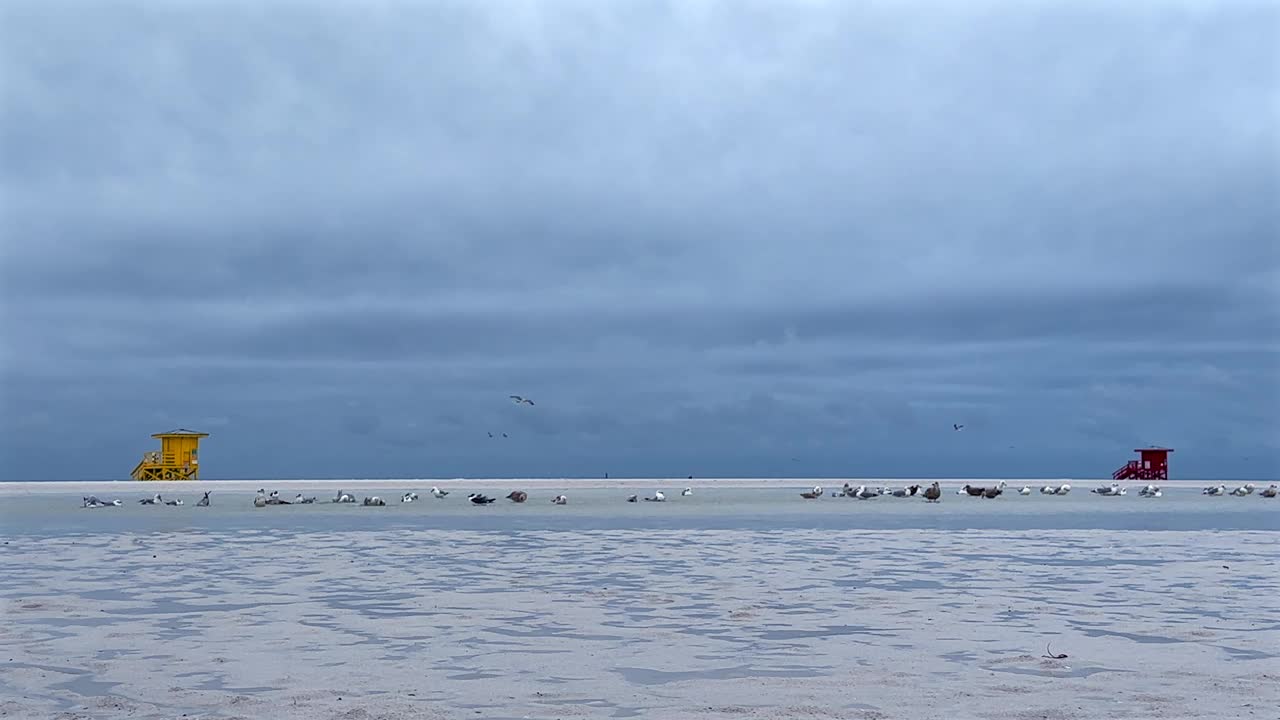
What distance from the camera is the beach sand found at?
37.4ft

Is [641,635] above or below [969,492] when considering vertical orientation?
below

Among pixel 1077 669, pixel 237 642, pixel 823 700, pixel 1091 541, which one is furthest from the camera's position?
pixel 1091 541

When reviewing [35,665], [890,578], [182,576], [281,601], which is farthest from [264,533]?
[35,665]

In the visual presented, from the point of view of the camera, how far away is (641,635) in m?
15.3

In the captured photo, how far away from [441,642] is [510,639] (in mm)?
852

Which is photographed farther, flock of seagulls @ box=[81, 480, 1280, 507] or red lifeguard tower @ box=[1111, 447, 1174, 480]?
red lifeguard tower @ box=[1111, 447, 1174, 480]

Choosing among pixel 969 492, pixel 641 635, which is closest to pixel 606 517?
pixel 641 635

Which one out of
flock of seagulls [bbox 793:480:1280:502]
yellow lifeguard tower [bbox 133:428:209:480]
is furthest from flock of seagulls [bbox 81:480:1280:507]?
yellow lifeguard tower [bbox 133:428:209:480]

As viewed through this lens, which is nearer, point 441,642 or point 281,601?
point 441,642

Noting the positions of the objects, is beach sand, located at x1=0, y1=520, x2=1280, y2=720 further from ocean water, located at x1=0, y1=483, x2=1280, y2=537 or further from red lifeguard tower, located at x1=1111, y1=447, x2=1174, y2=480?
red lifeguard tower, located at x1=1111, y1=447, x2=1174, y2=480

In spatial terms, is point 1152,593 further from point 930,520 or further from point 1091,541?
point 930,520

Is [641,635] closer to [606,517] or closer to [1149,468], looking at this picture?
[606,517]

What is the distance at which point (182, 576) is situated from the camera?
22828mm

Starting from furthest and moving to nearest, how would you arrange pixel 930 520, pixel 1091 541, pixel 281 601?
pixel 930 520 → pixel 1091 541 → pixel 281 601
